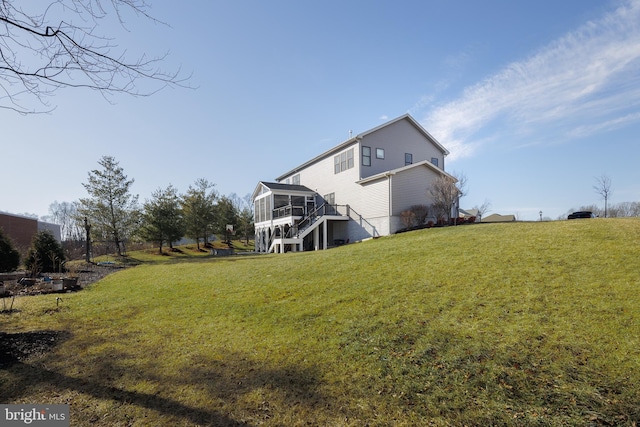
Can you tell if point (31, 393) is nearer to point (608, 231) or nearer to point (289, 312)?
point (289, 312)

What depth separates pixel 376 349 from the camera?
4770mm

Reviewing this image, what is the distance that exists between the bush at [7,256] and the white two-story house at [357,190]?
1522cm

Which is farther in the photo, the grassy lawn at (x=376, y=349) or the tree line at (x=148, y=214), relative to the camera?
the tree line at (x=148, y=214)

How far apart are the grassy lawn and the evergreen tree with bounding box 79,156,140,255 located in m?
25.5

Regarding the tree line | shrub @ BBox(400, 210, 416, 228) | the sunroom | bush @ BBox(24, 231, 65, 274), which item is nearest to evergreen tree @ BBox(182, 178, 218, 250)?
the tree line

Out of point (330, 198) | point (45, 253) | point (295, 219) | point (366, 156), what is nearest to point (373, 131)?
point (366, 156)

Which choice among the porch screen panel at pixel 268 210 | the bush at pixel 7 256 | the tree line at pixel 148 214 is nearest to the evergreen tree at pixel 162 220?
the tree line at pixel 148 214

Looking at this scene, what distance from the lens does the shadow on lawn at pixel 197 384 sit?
11.3ft

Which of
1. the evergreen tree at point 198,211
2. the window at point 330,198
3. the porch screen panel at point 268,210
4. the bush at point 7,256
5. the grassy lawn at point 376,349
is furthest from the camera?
the evergreen tree at point 198,211

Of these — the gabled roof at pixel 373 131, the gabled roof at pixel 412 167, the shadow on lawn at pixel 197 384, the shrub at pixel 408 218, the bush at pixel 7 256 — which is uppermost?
the gabled roof at pixel 373 131

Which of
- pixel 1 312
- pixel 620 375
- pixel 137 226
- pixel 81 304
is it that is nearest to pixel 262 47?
pixel 81 304

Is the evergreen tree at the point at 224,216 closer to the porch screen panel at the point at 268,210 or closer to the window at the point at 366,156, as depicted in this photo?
the porch screen panel at the point at 268,210

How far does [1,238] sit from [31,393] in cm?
1807

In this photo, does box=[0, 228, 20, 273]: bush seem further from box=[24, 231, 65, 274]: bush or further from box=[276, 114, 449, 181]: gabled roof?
box=[276, 114, 449, 181]: gabled roof
